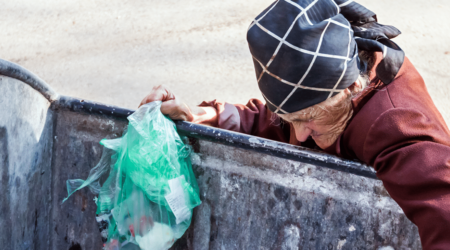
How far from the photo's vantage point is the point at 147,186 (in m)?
1.35

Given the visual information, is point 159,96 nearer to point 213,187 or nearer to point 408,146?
point 213,187

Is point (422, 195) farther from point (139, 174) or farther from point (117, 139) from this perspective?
point (117, 139)

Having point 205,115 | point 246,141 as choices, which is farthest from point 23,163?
point 246,141

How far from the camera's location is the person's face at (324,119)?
1.06 metres

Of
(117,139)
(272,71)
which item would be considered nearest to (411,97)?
(272,71)

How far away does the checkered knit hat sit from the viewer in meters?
0.92

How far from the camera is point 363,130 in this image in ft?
3.37

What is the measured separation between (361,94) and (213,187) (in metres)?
0.68

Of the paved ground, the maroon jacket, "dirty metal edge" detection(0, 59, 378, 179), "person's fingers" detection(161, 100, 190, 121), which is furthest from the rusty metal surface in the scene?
the paved ground

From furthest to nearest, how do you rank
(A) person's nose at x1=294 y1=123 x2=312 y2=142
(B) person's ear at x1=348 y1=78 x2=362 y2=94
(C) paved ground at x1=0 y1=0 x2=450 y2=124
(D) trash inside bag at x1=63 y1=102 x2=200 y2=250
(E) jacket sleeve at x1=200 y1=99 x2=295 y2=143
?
(C) paved ground at x1=0 y1=0 x2=450 y2=124, (E) jacket sleeve at x1=200 y1=99 x2=295 y2=143, (D) trash inside bag at x1=63 y1=102 x2=200 y2=250, (A) person's nose at x1=294 y1=123 x2=312 y2=142, (B) person's ear at x1=348 y1=78 x2=362 y2=94

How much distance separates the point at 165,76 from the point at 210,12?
1114 mm

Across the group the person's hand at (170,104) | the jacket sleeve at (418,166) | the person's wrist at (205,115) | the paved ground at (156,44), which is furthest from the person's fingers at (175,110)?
the paved ground at (156,44)

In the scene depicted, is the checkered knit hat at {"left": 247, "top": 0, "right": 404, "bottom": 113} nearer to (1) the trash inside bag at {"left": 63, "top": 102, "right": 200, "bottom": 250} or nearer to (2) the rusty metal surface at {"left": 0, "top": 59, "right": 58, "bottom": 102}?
(1) the trash inside bag at {"left": 63, "top": 102, "right": 200, "bottom": 250}

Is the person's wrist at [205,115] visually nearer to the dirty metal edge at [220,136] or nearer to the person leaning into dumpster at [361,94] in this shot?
the dirty metal edge at [220,136]
